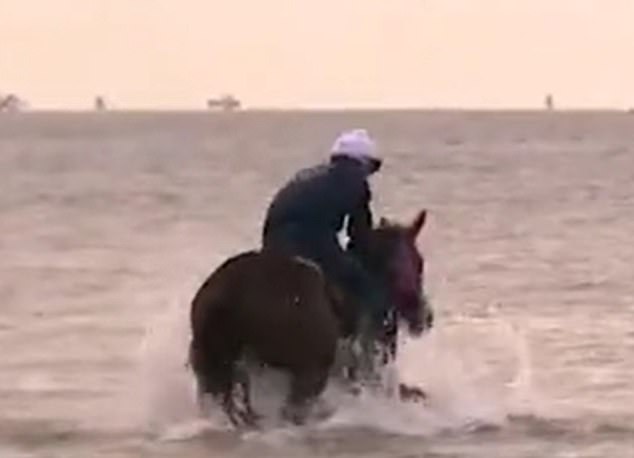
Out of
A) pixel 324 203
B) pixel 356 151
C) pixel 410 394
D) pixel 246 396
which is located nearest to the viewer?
pixel 246 396

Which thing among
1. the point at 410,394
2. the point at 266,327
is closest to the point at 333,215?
the point at 266,327

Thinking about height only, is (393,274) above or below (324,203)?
below

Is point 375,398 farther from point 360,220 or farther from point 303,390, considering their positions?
point 360,220

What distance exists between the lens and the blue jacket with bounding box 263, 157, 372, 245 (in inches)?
546

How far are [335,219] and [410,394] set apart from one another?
4.25 ft

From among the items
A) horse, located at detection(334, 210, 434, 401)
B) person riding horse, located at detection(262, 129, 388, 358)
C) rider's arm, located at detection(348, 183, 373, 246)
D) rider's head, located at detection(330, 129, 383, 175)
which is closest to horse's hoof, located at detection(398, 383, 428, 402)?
horse, located at detection(334, 210, 434, 401)

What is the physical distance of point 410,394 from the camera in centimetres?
1466

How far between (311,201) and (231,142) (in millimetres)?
103638

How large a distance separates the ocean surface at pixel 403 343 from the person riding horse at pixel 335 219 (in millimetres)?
598

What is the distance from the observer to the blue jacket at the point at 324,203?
13.9 m

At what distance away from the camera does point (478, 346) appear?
18734 millimetres

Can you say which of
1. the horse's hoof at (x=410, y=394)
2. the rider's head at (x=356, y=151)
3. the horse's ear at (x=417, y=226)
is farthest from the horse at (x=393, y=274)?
the rider's head at (x=356, y=151)

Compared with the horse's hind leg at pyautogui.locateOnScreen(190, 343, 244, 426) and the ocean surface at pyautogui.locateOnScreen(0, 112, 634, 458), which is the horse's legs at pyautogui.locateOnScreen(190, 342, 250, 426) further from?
the ocean surface at pyautogui.locateOnScreen(0, 112, 634, 458)

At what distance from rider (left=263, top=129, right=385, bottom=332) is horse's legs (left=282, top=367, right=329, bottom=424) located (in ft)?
1.72
